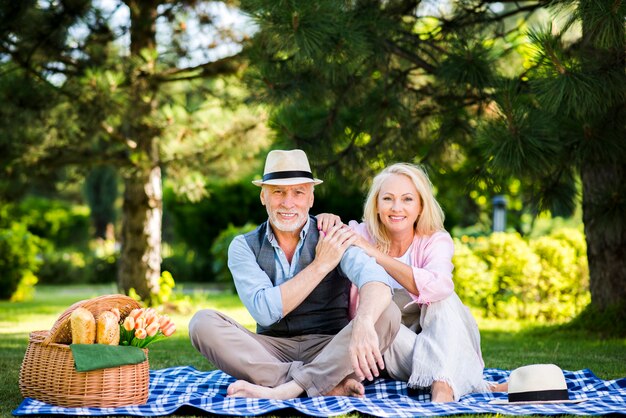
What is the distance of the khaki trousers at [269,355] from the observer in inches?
135

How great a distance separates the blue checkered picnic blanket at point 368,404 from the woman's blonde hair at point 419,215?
0.71 metres

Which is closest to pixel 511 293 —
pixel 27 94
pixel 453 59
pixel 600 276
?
pixel 600 276

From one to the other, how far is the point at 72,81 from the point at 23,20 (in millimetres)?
686

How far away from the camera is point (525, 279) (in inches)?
307

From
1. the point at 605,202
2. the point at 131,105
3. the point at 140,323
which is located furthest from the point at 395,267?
the point at 131,105

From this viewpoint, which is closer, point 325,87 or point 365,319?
point 365,319

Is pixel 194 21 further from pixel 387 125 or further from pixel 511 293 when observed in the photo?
pixel 511 293

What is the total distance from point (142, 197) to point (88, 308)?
5054 millimetres

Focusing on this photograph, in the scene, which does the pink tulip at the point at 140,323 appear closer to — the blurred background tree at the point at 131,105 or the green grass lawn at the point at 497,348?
the green grass lawn at the point at 497,348

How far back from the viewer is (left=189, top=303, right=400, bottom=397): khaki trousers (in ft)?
11.2

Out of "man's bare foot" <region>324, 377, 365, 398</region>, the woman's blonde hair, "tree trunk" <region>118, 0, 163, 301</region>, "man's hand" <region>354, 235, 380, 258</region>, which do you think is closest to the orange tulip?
"man's bare foot" <region>324, 377, 365, 398</region>

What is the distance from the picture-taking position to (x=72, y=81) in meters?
7.02

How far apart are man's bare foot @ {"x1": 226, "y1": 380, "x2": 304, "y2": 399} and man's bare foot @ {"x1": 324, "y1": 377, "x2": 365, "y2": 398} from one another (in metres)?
0.16

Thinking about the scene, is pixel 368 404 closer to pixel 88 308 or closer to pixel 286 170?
pixel 286 170
